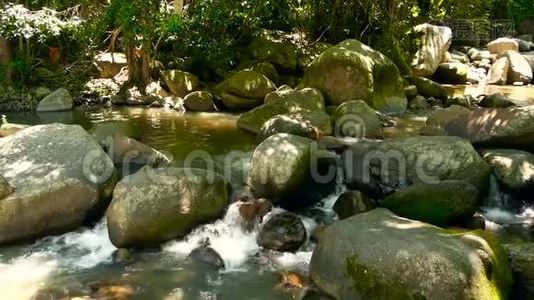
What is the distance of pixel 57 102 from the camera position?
12312 mm

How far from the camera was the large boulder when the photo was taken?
15.7 metres

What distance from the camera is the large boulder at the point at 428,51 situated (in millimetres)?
15656

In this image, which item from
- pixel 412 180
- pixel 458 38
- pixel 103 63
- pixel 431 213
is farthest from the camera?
pixel 458 38

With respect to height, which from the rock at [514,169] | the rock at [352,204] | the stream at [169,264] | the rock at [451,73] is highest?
the rock at [451,73]

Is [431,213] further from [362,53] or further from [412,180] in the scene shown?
[362,53]

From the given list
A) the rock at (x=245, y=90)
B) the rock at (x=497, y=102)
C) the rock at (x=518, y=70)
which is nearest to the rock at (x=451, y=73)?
the rock at (x=518, y=70)

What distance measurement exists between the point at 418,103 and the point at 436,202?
21.6 feet

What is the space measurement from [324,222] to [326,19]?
10572 mm

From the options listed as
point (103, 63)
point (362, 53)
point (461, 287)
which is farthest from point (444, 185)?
point (103, 63)

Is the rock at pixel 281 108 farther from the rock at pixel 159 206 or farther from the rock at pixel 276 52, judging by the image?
the rock at pixel 276 52

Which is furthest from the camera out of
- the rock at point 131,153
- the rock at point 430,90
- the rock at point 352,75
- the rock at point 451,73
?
the rock at point 451,73

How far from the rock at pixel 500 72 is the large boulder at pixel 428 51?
166 cm

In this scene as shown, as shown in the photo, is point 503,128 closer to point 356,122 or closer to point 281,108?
point 356,122

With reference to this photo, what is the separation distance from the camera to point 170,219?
5.89m
